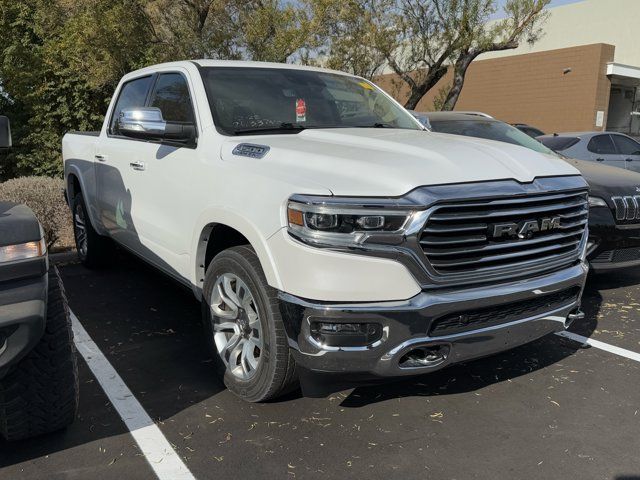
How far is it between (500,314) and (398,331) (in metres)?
0.60

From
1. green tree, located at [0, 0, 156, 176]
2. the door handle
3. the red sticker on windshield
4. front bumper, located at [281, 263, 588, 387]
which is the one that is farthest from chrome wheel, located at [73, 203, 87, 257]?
green tree, located at [0, 0, 156, 176]

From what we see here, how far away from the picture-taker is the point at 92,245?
6.06 meters

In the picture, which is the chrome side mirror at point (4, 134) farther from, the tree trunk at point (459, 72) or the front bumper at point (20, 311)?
the tree trunk at point (459, 72)

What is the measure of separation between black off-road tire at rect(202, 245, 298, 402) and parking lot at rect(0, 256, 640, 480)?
0.16 metres

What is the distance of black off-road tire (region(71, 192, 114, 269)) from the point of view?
19.7 feet

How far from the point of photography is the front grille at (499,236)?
272 cm

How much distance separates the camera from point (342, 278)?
8.61 feet

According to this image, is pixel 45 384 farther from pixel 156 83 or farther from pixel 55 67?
pixel 55 67

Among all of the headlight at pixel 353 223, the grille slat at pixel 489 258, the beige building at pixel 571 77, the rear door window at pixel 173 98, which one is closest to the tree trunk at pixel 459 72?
the beige building at pixel 571 77

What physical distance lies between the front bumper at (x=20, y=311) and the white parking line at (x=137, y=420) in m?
0.85

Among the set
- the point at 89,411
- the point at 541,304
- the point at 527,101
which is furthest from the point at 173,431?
the point at 527,101

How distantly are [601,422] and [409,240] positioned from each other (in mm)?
1615

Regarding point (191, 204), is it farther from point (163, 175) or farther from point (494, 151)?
point (494, 151)

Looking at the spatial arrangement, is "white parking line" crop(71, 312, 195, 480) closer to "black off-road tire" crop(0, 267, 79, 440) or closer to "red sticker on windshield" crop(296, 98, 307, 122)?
"black off-road tire" crop(0, 267, 79, 440)
